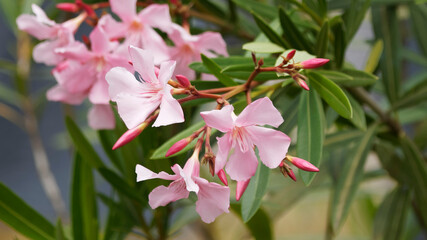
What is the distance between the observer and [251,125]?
42 centimetres

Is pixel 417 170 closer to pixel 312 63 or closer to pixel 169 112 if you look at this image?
pixel 312 63

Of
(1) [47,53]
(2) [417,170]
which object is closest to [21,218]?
(1) [47,53]

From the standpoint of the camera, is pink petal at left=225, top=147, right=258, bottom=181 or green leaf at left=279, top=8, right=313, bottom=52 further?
green leaf at left=279, top=8, right=313, bottom=52

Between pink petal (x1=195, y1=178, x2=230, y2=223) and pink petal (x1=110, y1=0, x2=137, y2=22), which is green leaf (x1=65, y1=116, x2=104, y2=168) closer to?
pink petal (x1=110, y1=0, x2=137, y2=22)

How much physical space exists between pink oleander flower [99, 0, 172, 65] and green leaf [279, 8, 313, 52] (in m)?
0.14

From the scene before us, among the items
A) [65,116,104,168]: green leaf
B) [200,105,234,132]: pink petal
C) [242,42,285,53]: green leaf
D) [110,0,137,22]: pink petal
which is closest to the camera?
[200,105,234,132]: pink petal

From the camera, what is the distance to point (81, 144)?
2.35 feet

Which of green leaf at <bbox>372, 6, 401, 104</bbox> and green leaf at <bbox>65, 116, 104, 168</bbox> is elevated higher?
green leaf at <bbox>372, 6, 401, 104</bbox>

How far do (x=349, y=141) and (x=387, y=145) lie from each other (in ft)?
0.23

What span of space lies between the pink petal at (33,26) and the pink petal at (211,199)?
34 cm

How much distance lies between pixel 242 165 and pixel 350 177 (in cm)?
41

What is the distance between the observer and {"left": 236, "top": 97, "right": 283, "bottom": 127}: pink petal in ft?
1.31

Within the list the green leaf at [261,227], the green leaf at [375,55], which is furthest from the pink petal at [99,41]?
the green leaf at [375,55]

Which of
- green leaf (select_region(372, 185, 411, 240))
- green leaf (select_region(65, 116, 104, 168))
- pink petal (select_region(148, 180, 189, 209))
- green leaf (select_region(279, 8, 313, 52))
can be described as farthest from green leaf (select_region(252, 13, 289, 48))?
green leaf (select_region(372, 185, 411, 240))
